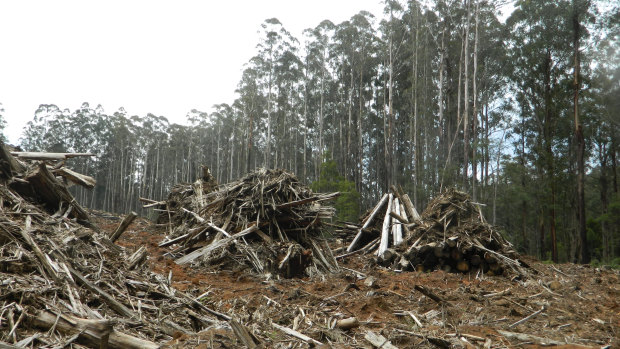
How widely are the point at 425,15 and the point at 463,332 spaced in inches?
1032

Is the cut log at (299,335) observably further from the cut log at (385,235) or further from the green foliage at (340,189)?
the green foliage at (340,189)

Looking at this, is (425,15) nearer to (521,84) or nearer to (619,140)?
(521,84)

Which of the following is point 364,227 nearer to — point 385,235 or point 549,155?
→ point 385,235

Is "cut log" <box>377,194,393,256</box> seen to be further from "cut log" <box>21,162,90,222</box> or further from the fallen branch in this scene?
"cut log" <box>21,162,90,222</box>

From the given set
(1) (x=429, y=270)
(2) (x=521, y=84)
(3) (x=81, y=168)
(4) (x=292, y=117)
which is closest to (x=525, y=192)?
(2) (x=521, y=84)

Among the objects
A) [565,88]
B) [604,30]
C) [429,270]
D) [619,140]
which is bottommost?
[429,270]

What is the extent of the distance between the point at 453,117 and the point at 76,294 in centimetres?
3023

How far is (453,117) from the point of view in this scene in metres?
29.1

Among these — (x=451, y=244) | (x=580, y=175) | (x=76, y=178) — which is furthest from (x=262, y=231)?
(x=580, y=175)

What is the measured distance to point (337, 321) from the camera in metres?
3.24

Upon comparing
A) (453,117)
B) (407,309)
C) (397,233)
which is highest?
(453,117)

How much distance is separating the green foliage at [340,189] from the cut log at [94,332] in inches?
622

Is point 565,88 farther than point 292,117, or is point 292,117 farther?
point 292,117

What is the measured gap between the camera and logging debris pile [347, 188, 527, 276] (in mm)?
6957
